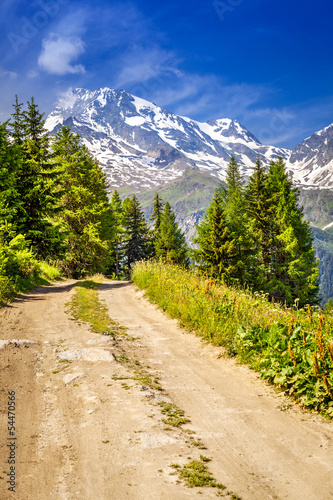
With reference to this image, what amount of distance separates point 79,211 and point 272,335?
2583 centimetres

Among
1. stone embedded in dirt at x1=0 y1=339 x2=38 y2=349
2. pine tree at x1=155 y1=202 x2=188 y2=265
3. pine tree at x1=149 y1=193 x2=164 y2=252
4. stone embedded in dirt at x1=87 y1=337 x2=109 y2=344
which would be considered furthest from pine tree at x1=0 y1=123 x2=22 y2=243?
pine tree at x1=149 y1=193 x2=164 y2=252

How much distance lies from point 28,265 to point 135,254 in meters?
37.5

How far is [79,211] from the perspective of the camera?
28.7m

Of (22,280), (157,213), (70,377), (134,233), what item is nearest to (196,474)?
(70,377)

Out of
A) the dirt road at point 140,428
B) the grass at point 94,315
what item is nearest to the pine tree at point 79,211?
the grass at point 94,315

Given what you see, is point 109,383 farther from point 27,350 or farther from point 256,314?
point 256,314

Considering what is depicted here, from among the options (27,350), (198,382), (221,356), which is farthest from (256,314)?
(27,350)

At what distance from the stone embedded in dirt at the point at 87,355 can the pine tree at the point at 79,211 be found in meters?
23.0

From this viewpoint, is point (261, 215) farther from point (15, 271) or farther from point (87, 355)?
point (87, 355)

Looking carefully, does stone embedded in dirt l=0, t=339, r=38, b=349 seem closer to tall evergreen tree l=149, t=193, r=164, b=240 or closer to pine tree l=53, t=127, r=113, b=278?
pine tree l=53, t=127, r=113, b=278

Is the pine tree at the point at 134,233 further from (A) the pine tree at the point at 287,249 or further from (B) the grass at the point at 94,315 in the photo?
(B) the grass at the point at 94,315

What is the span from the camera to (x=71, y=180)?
28.8 metres

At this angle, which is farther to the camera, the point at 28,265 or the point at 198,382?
the point at 28,265

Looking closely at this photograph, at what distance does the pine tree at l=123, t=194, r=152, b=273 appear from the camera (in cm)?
5169
